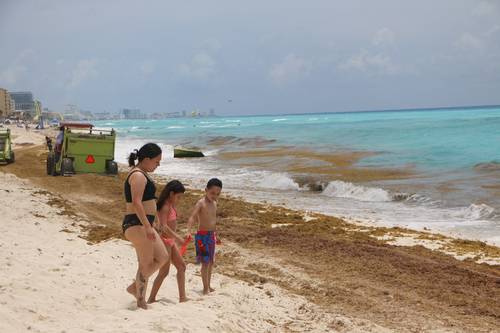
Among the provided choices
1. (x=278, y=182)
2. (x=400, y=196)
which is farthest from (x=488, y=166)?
(x=278, y=182)

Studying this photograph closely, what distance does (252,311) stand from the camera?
18.5ft

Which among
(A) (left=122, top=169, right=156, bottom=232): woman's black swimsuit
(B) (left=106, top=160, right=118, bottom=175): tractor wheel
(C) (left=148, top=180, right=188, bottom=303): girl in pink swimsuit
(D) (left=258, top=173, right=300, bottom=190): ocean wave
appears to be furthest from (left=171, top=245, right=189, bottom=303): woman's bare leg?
(B) (left=106, top=160, right=118, bottom=175): tractor wheel

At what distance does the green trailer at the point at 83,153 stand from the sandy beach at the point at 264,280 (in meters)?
6.35

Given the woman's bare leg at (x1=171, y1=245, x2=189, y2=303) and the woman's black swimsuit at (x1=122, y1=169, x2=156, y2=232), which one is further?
the woman's bare leg at (x1=171, y1=245, x2=189, y2=303)

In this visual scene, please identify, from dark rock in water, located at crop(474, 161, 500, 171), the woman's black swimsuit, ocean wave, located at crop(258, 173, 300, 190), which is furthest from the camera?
dark rock in water, located at crop(474, 161, 500, 171)

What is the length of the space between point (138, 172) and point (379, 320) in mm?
3007

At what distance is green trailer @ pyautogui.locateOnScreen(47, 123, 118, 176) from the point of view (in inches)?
704

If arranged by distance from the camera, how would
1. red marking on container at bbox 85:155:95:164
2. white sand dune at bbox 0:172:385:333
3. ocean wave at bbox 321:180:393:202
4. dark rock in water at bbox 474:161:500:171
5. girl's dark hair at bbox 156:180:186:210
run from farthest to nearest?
dark rock in water at bbox 474:161:500:171 < red marking on container at bbox 85:155:95:164 < ocean wave at bbox 321:180:393:202 < girl's dark hair at bbox 156:180:186:210 < white sand dune at bbox 0:172:385:333

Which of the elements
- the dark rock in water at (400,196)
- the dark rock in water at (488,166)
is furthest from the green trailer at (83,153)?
the dark rock in water at (488,166)

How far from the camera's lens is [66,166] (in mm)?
17891

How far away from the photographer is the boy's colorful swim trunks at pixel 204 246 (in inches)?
239

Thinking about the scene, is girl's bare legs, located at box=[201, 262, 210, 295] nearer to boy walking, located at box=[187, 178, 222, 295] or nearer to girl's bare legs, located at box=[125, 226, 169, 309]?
boy walking, located at box=[187, 178, 222, 295]

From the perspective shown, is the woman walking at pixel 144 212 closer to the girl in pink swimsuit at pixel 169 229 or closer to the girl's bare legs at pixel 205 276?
the girl in pink swimsuit at pixel 169 229

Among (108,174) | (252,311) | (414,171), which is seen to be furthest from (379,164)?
(252,311)
